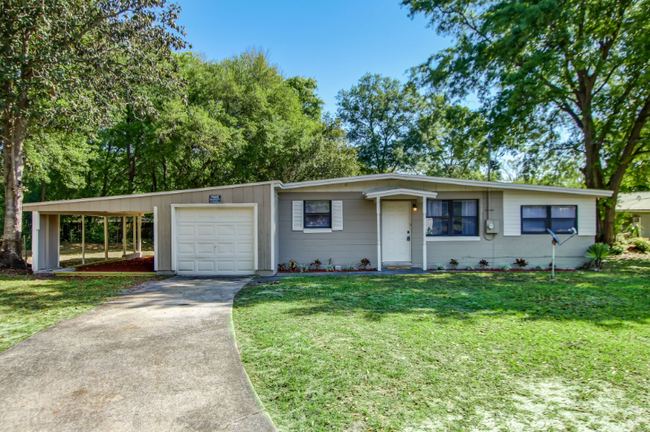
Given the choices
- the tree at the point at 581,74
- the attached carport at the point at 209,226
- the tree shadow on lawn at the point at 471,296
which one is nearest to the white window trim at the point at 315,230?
the attached carport at the point at 209,226

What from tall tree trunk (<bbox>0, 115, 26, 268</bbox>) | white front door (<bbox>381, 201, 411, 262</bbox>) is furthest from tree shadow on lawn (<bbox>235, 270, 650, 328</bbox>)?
tall tree trunk (<bbox>0, 115, 26, 268</bbox>)

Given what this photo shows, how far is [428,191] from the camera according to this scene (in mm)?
10078

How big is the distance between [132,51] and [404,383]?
11.4 metres

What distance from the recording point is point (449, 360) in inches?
134

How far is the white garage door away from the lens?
363 inches

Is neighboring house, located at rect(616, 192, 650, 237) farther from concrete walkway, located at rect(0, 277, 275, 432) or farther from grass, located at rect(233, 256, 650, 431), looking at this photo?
concrete walkway, located at rect(0, 277, 275, 432)

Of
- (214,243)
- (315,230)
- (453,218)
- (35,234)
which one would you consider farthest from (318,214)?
(35,234)

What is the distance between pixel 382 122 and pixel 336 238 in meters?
19.5

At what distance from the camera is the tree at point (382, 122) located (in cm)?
2662

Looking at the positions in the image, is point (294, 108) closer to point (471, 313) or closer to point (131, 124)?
point (131, 124)

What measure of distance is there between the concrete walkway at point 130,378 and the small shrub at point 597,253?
10209mm

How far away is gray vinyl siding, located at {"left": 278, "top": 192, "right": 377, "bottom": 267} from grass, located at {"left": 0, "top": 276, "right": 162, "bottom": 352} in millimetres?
3911

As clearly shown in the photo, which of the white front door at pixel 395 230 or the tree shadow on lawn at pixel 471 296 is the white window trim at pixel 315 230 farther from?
the tree shadow on lawn at pixel 471 296

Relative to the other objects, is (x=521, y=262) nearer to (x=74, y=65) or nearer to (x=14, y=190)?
(x=74, y=65)
